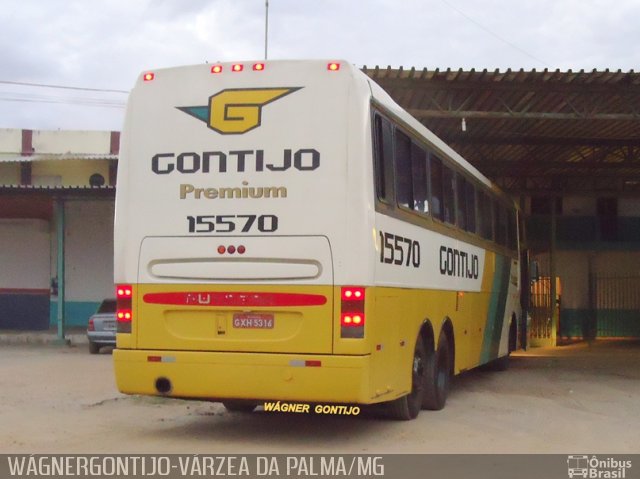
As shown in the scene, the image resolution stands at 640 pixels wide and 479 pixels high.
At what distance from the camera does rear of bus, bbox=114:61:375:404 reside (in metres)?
8.38

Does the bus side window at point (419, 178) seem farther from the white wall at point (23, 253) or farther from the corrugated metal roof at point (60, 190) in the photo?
the white wall at point (23, 253)

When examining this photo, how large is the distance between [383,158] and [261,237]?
1.48 m

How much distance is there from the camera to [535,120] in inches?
746

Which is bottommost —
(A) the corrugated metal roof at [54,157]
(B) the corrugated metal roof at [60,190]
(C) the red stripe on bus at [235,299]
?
(C) the red stripe on bus at [235,299]

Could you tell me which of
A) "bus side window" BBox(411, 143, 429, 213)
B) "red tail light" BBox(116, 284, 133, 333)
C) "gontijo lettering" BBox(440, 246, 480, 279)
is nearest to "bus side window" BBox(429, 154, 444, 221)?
"bus side window" BBox(411, 143, 429, 213)

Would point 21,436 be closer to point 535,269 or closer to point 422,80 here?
point 422,80

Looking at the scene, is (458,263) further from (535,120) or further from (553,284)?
(553,284)

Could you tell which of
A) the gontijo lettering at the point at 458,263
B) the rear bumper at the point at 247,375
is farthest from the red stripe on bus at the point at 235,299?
the gontijo lettering at the point at 458,263

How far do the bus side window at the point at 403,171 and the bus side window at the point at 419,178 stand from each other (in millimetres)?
151

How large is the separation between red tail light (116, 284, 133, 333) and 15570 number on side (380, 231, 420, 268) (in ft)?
8.28

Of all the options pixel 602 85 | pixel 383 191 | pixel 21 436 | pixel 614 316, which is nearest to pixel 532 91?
pixel 602 85

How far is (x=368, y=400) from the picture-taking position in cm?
836

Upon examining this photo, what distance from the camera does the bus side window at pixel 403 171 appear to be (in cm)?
945

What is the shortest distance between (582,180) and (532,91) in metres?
11.5
